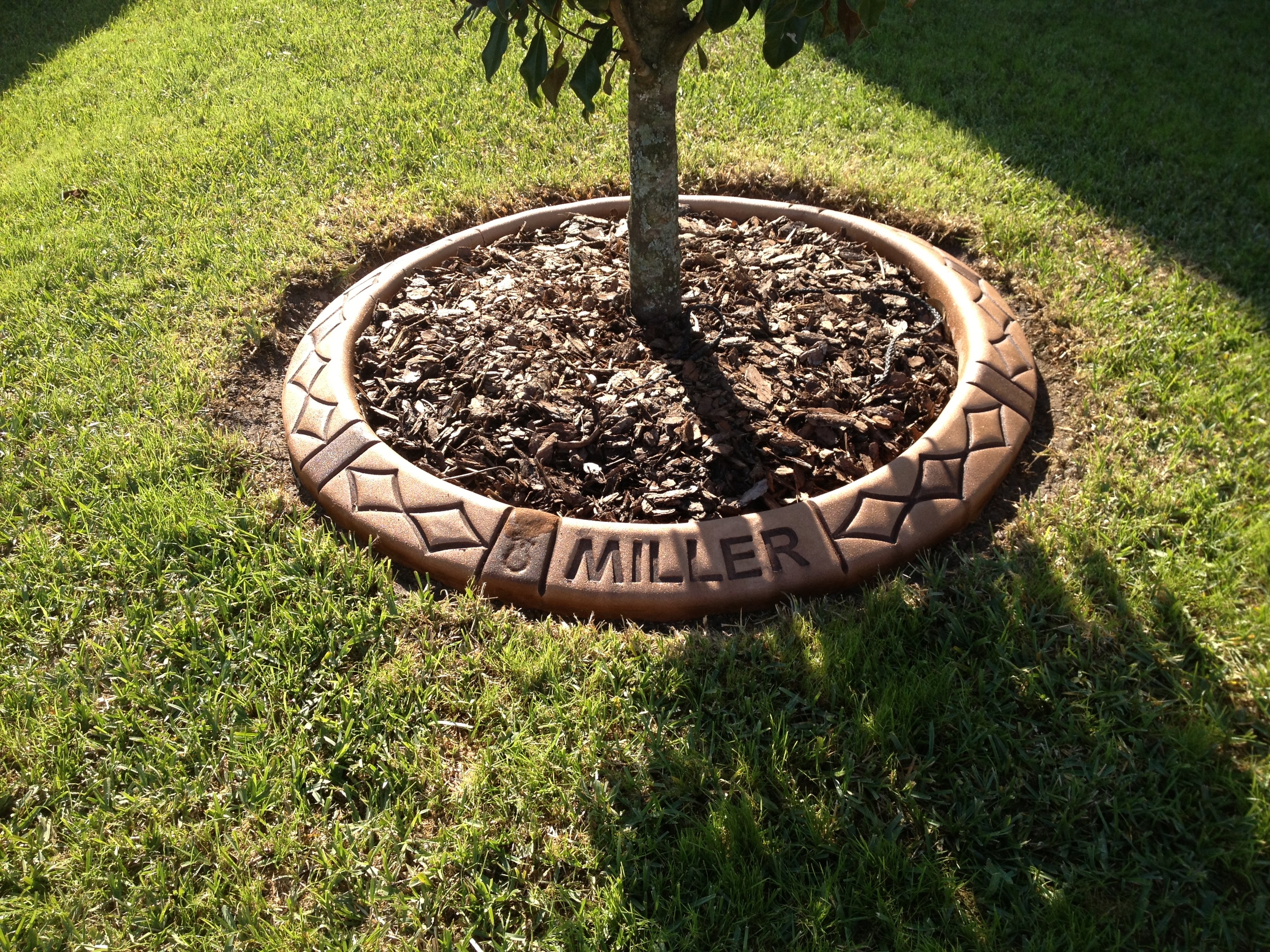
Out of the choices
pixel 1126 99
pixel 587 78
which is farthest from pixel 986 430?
pixel 1126 99

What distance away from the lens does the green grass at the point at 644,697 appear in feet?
5.57

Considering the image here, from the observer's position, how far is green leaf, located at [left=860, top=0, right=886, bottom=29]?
207 cm

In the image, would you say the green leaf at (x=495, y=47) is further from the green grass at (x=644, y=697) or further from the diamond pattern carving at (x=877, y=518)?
the diamond pattern carving at (x=877, y=518)

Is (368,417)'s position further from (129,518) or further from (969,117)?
(969,117)

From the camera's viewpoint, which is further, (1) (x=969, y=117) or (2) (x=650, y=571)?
(1) (x=969, y=117)

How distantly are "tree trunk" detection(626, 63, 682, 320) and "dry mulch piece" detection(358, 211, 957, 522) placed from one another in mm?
111

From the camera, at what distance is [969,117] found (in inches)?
183

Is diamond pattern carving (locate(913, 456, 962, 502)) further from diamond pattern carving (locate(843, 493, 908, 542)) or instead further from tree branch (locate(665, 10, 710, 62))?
tree branch (locate(665, 10, 710, 62))

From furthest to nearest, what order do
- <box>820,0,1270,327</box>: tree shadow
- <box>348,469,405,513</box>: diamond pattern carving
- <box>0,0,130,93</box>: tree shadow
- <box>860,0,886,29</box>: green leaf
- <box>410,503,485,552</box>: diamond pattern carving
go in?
<box>0,0,130,93</box>: tree shadow → <box>820,0,1270,327</box>: tree shadow → <box>348,469,405,513</box>: diamond pattern carving → <box>410,503,485,552</box>: diamond pattern carving → <box>860,0,886,29</box>: green leaf

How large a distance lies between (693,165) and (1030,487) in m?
2.39

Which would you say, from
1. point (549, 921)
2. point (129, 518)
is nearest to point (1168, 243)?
point (549, 921)

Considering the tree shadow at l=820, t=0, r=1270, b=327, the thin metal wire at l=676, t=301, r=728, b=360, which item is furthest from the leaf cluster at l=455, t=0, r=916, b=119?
the tree shadow at l=820, t=0, r=1270, b=327

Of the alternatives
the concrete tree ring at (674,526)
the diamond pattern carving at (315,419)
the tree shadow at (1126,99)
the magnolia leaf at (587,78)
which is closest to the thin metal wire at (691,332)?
the concrete tree ring at (674,526)

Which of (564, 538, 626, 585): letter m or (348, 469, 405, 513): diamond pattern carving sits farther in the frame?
(348, 469, 405, 513): diamond pattern carving
